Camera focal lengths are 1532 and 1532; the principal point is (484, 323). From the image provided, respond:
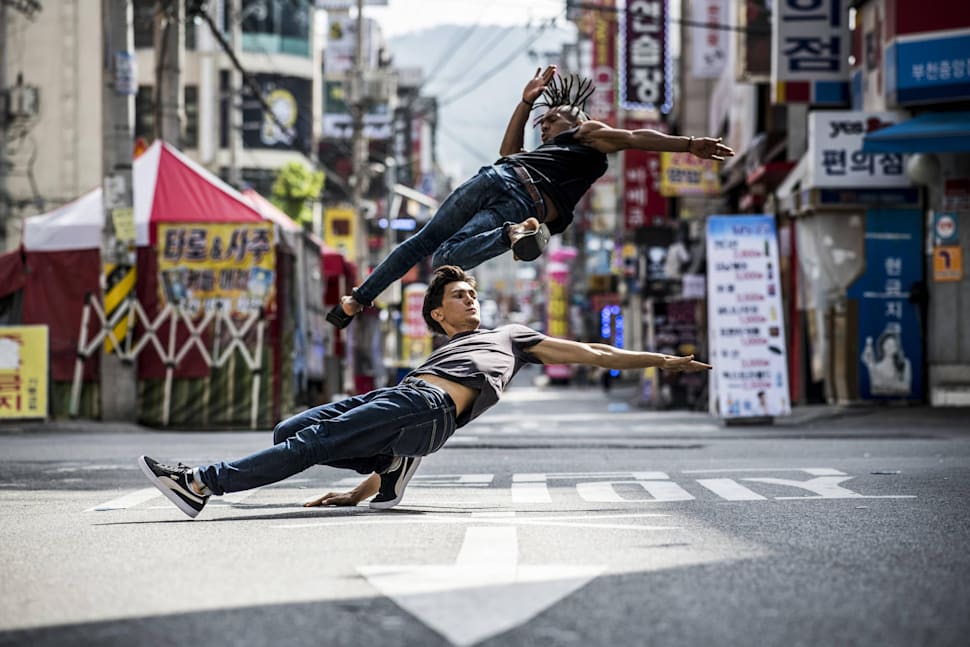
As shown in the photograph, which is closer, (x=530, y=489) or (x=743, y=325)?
(x=530, y=489)

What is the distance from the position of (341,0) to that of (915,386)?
25.7 m

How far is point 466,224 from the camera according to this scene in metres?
9.16

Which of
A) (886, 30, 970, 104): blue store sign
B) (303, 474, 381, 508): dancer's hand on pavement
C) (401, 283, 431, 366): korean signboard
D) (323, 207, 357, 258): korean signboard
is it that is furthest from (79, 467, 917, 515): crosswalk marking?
(323, 207, 357, 258): korean signboard

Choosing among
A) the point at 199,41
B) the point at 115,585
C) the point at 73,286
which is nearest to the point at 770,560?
the point at 115,585

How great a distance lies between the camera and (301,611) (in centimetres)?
465

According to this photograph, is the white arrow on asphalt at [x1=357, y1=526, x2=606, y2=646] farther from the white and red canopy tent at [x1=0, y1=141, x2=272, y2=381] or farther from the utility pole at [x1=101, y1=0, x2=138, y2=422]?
the white and red canopy tent at [x1=0, y1=141, x2=272, y2=381]

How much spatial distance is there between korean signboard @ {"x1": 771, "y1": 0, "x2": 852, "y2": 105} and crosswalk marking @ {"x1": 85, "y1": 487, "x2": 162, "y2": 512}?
17815mm

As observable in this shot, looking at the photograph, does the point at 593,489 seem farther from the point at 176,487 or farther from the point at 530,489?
the point at 176,487

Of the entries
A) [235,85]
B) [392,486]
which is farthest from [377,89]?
[392,486]

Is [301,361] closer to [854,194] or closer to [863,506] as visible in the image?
[854,194]

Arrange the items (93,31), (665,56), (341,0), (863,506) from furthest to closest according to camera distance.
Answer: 1. (93,31)
2. (341,0)
3. (665,56)
4. (863,506)

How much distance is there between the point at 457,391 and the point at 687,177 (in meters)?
29.8

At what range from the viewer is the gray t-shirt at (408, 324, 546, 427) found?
793 cm

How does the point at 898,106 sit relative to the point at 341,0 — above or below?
below
